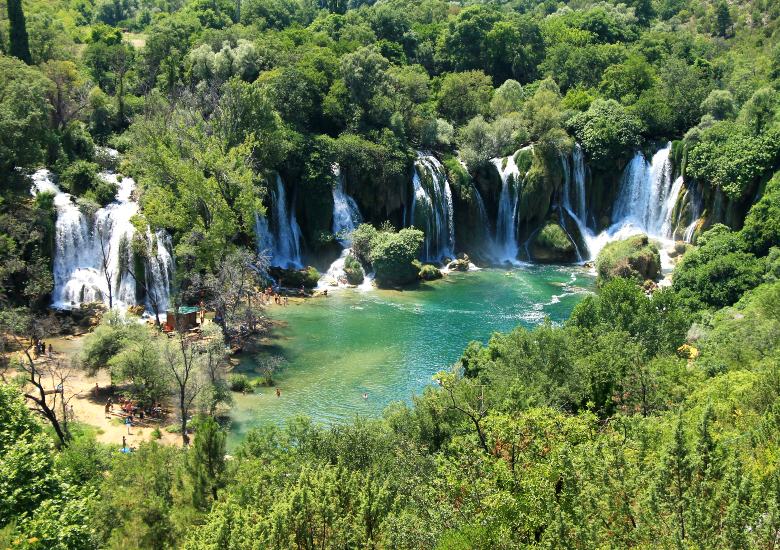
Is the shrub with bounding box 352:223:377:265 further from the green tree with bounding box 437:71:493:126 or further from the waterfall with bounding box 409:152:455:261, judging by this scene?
the green tree with bounding box 437:71:493:126

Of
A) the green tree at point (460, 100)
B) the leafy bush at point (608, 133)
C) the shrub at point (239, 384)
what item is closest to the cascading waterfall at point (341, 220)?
the green tree at point (460, 100)

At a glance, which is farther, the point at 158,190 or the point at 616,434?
the point at 158,190

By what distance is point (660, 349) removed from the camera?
32.0 metres

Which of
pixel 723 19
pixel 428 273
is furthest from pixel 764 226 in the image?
pixel 723 19

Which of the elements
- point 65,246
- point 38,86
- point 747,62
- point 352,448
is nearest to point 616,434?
point 352,448

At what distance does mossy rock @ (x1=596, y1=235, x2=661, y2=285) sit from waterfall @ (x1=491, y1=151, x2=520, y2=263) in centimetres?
972

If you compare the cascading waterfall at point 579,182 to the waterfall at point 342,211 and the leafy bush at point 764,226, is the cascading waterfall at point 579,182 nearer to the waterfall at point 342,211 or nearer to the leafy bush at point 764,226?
the leafy bush at point 764,226

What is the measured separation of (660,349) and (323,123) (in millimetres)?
38966

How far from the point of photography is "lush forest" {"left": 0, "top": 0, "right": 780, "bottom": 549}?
1502 cm

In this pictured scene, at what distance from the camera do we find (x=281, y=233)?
5538cm

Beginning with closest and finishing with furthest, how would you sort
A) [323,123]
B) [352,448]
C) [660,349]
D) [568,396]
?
[352,448], [568,396], [660,349], [323,123]

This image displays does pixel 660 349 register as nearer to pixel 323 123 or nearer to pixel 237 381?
pixel 237 381

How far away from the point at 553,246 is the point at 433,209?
11141mm

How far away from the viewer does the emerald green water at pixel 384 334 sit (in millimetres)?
35062
